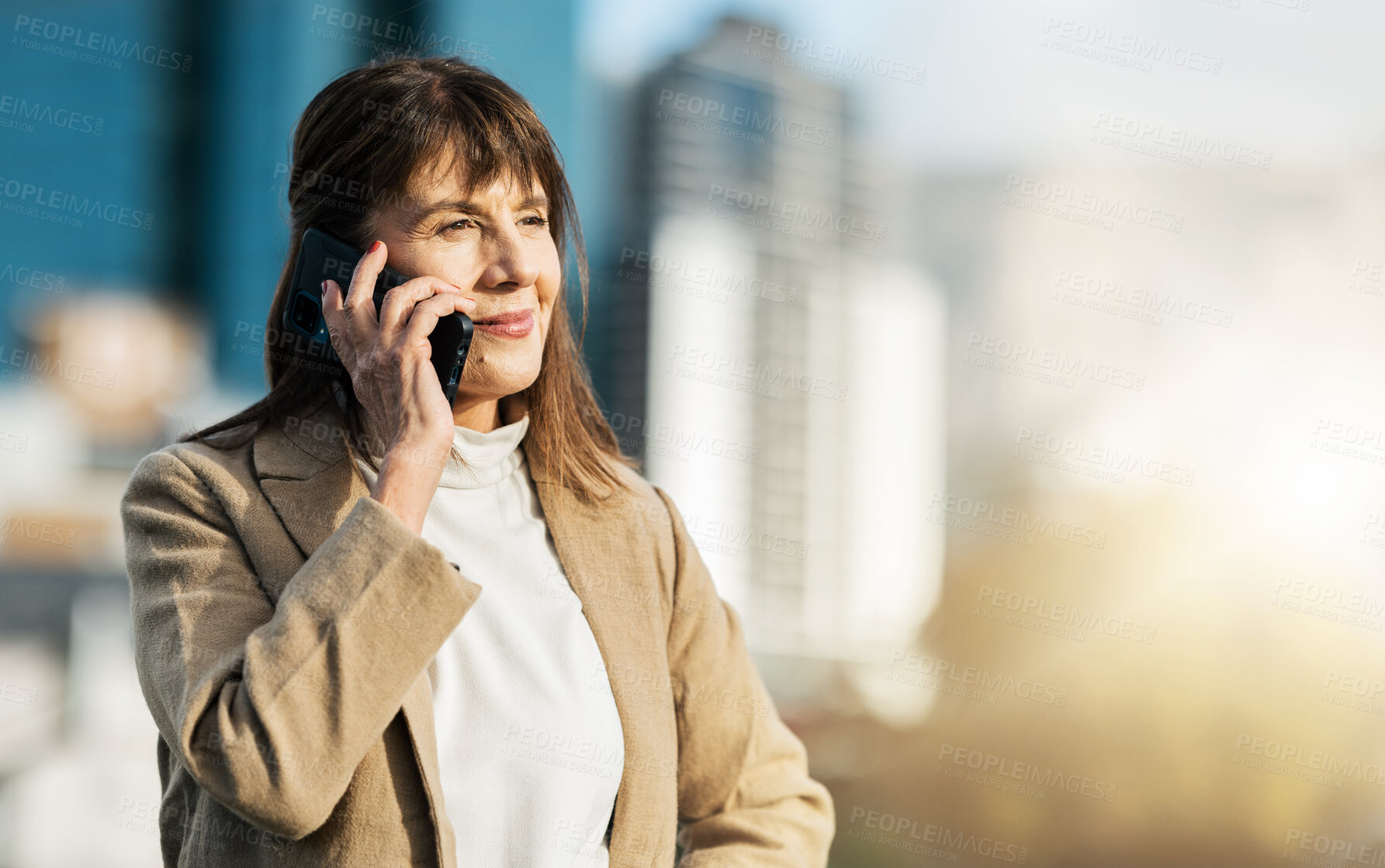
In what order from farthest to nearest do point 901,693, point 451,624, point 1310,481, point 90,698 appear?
point 901,693
point 1310,481
point 90,698
point 451,624

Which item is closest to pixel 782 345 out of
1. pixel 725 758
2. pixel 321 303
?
pixel 725 758

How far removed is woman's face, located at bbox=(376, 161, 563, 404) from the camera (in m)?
1.34

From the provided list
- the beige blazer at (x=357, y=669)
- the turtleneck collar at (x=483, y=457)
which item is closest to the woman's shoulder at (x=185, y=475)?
the beige blazer at (x=357, y=669)

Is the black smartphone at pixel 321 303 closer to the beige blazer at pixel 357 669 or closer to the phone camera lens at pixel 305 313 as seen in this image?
the phone camera lens at pixel 305 313

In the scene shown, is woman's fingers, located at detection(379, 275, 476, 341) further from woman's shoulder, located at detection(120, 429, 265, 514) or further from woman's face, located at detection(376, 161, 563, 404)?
woman's shoulder, located at detection(120, 429, 265, 514)

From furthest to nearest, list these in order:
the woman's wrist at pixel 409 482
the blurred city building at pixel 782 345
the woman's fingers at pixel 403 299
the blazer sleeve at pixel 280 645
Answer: the blurred city building at pixel 782 345, the woman's fingers at pixel 403 299, the woman's wrist at pixel 409 482, the blazer sleeve at pixel 280 645

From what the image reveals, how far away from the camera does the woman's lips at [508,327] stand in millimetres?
1358

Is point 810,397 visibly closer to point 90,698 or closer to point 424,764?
point 90,698

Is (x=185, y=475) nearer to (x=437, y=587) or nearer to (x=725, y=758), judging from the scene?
(x=437, y=587)

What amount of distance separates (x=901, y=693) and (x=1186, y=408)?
83.9 inches

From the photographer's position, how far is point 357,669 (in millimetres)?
1064

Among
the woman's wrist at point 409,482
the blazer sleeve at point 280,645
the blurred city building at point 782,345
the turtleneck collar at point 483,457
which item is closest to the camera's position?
the blazer sleeve at point 280,645

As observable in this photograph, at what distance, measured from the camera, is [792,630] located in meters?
6.54

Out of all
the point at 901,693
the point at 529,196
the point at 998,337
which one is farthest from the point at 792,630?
the point at 529,196
